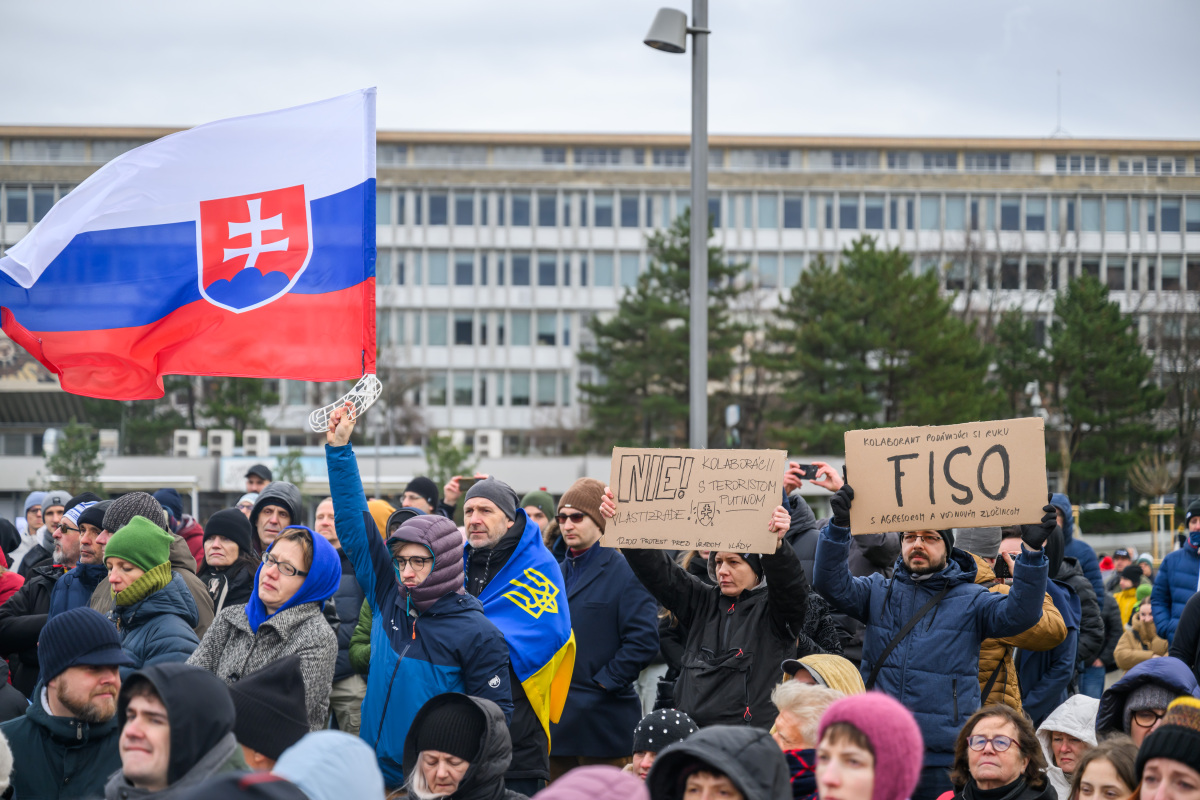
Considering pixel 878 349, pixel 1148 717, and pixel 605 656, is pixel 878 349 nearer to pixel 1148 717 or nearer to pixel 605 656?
pixel 605 656

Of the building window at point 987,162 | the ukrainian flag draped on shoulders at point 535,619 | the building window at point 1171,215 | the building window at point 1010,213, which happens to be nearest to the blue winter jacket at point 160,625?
the ukrainian flag draped on shoulders at point 535,619

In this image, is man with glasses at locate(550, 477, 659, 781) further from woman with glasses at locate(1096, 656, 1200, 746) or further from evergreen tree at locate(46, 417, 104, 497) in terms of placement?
evergreen tree at locate(46, 417, 104, 497)

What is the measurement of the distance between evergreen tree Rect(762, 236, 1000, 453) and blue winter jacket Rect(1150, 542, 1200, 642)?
1211 inches

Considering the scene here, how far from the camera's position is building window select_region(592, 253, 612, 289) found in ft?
225

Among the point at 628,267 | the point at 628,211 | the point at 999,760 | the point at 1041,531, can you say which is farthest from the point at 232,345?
the point at 628,211

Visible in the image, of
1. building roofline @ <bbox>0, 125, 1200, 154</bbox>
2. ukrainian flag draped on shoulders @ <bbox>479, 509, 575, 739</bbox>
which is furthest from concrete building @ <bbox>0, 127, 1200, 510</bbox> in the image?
ukrainian flag draped on shoulders @ <bbox>479, 509, 575, 739</bbox>

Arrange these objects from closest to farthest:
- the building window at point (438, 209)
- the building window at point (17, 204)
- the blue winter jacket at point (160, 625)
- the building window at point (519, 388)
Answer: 1. the blue winter jacket at point (160, 625)
2. the building window at point (17, 204)
3. the building window at point (438, 209)
4. the building window at point (519, 388)

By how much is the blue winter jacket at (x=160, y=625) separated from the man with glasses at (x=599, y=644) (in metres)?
1.99

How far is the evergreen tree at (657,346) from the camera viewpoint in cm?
4372

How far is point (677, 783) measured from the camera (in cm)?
317

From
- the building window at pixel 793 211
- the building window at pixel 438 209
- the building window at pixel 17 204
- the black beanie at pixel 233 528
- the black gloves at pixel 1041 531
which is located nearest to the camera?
the black gloves at pixel 1041 531

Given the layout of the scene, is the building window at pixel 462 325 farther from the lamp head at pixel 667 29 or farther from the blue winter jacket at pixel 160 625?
the blue winter jacket at pixel 160 625

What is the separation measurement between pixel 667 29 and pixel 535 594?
440 centimetres

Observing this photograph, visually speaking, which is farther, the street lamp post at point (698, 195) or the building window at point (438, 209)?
the building window at point (438, 209)
